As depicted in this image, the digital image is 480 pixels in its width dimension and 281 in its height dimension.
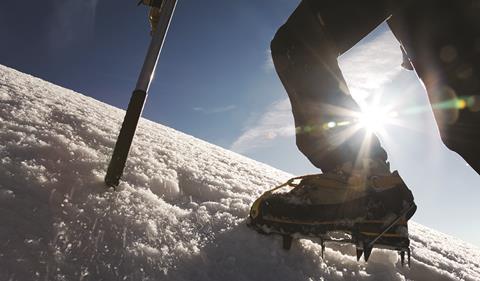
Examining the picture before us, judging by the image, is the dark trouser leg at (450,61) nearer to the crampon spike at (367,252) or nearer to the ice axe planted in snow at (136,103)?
the crampon spike at (367,252)

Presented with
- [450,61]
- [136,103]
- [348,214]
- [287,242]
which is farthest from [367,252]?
[136,103]

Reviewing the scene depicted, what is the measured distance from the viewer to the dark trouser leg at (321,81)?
7.51 ft

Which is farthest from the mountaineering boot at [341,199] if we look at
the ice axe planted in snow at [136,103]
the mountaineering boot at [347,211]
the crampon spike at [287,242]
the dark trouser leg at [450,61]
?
the ice axe planted in snow at [136,103]

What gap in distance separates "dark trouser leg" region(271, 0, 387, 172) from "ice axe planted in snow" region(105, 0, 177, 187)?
2.81 feet

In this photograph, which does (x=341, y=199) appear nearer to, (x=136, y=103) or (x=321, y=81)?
(x=321, y=81)

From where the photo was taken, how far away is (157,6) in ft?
8.49

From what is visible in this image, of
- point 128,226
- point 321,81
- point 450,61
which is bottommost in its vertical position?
point 128,226

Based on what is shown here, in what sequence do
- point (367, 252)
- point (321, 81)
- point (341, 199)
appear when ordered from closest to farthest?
point (367, 252) < point (341, 199) < point (321, 81)

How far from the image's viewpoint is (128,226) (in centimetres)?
163

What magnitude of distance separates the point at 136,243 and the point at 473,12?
1.77m

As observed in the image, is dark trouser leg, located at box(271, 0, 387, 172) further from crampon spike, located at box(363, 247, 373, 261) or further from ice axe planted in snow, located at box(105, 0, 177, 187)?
ice axe planted in snow, located at box(105, 0, 177, 187)

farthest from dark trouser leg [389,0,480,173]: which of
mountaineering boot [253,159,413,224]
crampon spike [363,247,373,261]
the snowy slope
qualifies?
the snowy slope

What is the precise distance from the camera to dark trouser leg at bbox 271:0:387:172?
7.51ft

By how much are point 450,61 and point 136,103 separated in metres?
1.67
